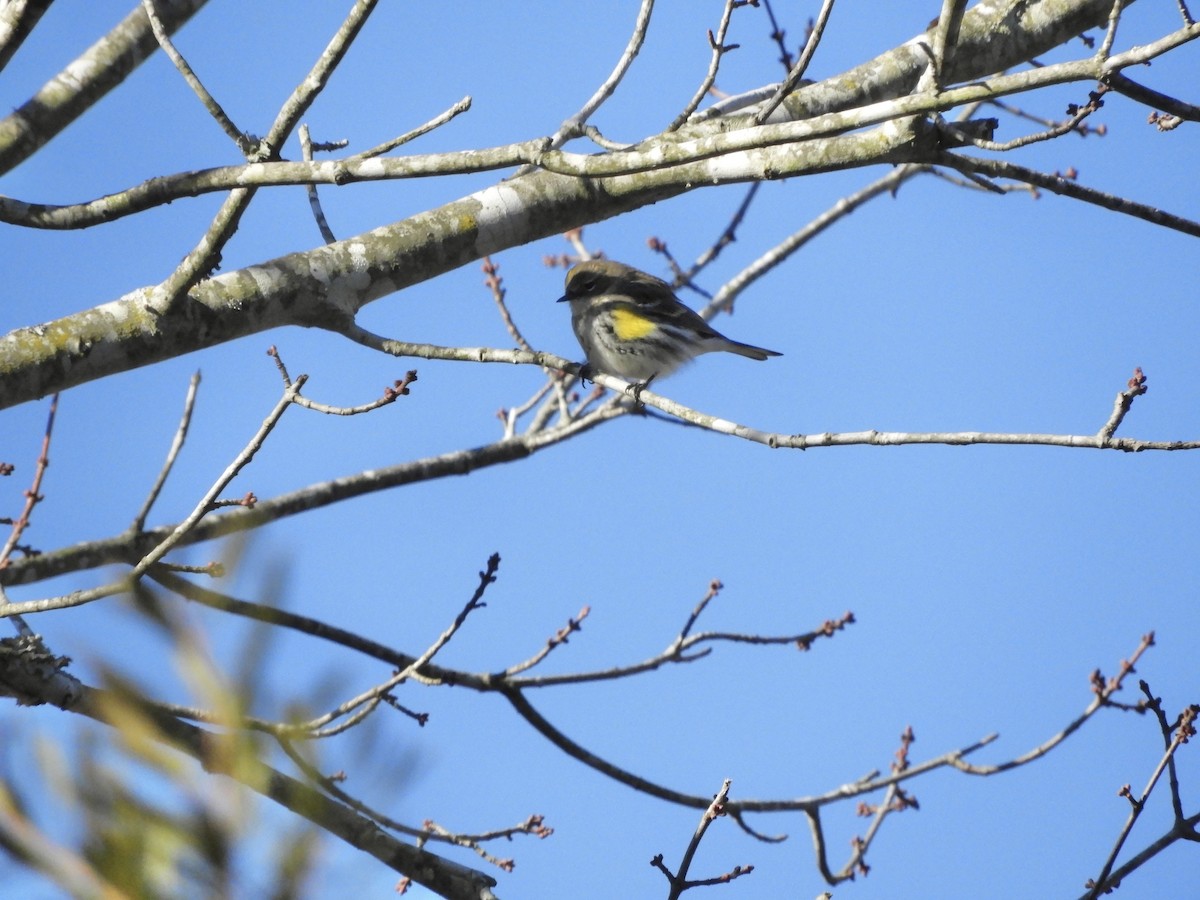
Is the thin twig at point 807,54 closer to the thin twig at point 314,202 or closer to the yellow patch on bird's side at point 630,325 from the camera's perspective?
the thin twig at point 314,202

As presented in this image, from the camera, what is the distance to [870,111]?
2869 millimetres

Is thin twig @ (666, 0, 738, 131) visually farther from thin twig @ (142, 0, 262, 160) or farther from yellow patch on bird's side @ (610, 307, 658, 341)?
yellow patch on bird's side @ (610, 307, 658, 341)

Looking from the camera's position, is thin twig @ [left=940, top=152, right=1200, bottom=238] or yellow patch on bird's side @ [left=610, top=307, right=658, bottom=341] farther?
yellow patch on bird's side @ [left=610, top=307, right=658, bottom=341]

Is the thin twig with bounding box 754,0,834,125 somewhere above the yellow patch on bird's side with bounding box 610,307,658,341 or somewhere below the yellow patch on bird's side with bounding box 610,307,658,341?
below

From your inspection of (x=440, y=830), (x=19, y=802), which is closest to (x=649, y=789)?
(x=440, y=830)

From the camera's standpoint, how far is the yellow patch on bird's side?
312 inches

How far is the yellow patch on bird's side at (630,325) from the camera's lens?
26.0 ft

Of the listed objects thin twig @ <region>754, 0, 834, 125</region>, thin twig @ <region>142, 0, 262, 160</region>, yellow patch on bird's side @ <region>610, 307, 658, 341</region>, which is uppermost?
yellow patch on bird's side @ <region>610, 307, 658, 341</region>

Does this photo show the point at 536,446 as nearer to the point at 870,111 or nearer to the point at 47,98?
the point at 47,98

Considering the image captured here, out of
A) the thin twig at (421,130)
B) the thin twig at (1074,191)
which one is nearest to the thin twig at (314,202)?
the thin twig at (421,130)

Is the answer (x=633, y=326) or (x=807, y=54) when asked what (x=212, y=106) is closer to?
(x=807, y=54)

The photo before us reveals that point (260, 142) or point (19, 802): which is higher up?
point (260, 142)

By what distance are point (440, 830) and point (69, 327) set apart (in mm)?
2361

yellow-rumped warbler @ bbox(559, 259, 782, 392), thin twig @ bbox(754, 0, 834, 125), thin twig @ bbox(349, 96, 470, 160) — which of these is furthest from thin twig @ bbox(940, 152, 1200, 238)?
yellow-rumped warbler @ bbox(559, 259, 782, 392)
